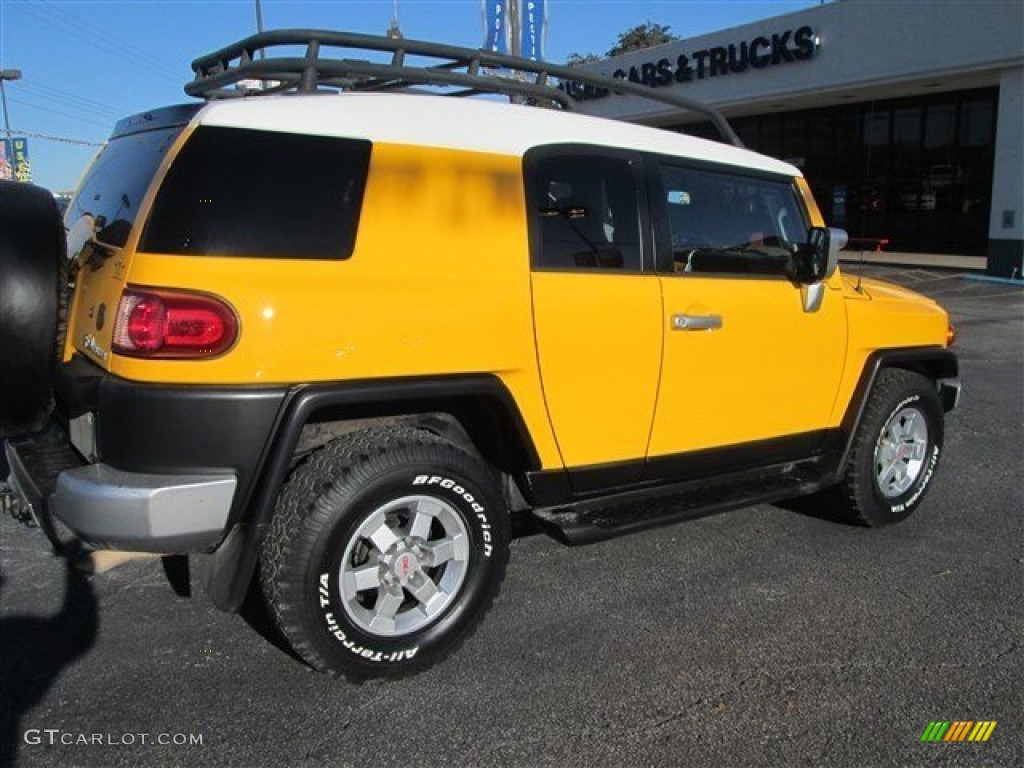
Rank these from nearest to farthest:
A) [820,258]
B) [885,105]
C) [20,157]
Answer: [820,258]
[885,105]
[20,157]

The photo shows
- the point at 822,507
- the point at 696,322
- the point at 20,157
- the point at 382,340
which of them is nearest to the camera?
the point at 382,340

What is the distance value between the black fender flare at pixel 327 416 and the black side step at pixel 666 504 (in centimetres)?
32

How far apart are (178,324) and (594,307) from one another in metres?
1.48

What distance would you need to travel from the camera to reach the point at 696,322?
3520 mm

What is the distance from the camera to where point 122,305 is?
2.58 metres

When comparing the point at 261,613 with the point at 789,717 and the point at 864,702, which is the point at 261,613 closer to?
the point at 789,717

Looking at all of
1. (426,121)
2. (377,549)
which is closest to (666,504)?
(377,549)

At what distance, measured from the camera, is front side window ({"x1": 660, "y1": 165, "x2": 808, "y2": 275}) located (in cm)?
363

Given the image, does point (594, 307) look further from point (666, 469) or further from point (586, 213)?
point (666, 469)

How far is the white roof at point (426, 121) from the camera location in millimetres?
2719

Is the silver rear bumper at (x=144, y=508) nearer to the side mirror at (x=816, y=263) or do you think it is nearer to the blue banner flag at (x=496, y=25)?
the side mirror at (x=816, y=263)

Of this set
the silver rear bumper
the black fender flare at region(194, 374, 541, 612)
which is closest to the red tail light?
the black fender flare at region(194, 374, 541, 612)
